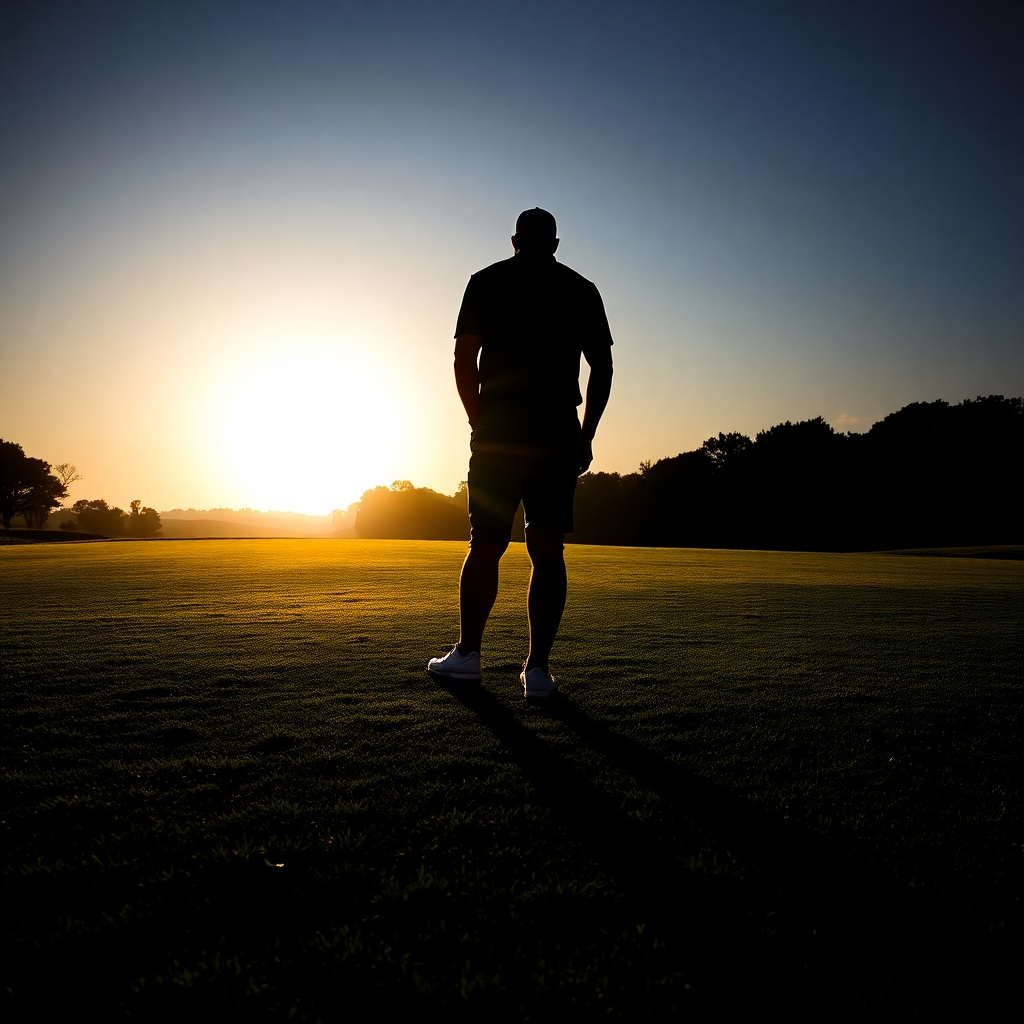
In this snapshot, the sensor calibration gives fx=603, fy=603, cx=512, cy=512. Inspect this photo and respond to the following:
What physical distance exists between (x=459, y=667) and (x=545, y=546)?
768 millimetres

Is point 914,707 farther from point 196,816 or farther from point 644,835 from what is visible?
point 196,816

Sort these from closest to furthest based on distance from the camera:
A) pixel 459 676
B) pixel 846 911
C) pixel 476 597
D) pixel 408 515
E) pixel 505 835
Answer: pixel 846 911, pixel 505 835, pixel 459 676, pixel 476 597, pixel 408 515

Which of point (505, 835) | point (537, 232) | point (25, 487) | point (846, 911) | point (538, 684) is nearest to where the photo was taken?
point (846, 911)

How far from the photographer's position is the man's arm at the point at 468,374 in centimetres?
337

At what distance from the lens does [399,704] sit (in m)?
2.61

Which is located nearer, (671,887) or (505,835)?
(671,887)

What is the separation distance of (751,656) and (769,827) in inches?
89.3

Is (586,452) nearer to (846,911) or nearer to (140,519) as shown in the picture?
(846,911)

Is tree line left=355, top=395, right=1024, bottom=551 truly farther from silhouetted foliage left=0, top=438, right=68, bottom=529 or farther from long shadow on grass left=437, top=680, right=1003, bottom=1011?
long shadow on grass left=437, top=680, right=1003, bottom=1011

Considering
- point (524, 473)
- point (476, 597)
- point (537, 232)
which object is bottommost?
point (476, 597)

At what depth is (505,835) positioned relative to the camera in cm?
151

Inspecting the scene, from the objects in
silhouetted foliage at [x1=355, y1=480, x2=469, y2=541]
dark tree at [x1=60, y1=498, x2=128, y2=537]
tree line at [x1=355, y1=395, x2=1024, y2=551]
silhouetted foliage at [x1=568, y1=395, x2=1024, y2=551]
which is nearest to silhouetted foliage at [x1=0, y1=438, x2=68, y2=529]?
dark tree at [x1=60, y1=498, x2=128, y2=537]

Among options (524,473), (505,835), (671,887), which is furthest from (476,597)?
A: (671,887)

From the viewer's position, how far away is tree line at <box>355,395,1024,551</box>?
5516 cm
